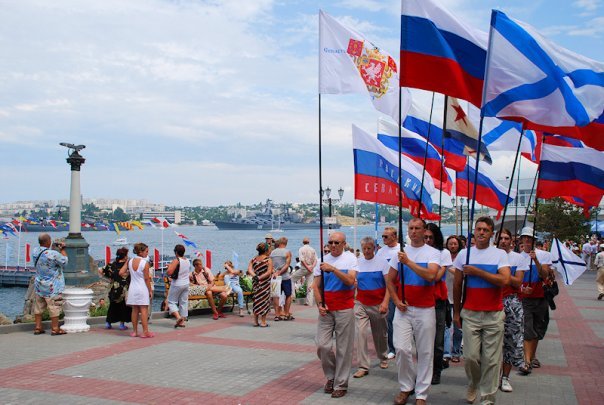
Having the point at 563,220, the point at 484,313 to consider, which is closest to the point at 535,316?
the point at 484,313

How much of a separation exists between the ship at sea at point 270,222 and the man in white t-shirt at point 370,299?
16875 centimetres

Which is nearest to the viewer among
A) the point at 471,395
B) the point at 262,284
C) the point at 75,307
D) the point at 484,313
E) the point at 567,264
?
the point at 484,313

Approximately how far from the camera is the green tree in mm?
37750

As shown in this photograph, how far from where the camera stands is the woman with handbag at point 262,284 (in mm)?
12781

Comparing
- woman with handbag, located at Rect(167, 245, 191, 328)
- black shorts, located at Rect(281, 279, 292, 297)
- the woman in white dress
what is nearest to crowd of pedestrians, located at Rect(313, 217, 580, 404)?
the woman in white dress

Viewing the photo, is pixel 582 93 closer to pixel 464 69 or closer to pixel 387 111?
pixel 464 69

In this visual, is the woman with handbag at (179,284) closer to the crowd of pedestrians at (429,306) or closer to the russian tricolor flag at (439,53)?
the crowd of pedestrians at (429,306)

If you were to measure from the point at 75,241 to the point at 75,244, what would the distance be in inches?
10.2

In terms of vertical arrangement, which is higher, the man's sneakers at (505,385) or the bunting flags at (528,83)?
the bunting flags at (528,83)

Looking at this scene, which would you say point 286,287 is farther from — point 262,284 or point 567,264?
point 567,264

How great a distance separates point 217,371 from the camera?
843 centimetres

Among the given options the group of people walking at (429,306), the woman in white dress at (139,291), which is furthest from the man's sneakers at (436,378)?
the woman in white dress at (139,291)

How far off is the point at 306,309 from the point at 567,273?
→ 7202 mm

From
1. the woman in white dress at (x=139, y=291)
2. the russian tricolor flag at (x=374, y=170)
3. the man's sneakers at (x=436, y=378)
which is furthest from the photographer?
the russian tricolor flag at (x=374, y=170)
